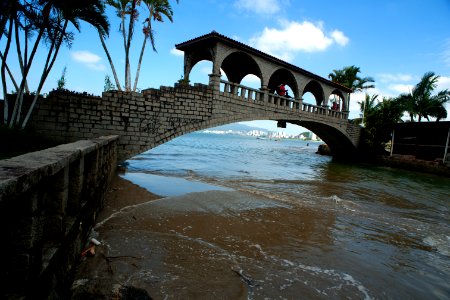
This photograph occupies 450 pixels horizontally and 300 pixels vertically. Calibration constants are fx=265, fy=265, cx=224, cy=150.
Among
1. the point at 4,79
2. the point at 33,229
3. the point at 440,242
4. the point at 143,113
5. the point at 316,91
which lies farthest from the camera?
the point at 316,91

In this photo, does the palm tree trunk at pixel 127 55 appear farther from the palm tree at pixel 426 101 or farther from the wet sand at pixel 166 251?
the palm tree at pixel 426 101

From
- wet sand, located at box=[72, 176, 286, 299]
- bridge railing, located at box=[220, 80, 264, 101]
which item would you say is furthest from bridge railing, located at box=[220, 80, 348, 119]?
wet sand, located at box=[72, 176, 286, 299]

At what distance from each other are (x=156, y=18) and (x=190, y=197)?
Answer: 43.0 ft

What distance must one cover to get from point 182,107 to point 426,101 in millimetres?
31477

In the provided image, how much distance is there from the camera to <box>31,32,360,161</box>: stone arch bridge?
9.80 m

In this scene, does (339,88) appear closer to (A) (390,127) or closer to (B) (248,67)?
(A) (390,127)

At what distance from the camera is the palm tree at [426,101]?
3005cm

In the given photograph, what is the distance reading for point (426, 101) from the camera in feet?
100

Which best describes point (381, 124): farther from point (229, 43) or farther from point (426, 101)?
point (229, 43)

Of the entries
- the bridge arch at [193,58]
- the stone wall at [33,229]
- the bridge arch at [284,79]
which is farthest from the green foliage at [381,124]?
the stone wall at [33,229]

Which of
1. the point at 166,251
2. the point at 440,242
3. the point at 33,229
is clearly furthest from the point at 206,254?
the point at 440,242

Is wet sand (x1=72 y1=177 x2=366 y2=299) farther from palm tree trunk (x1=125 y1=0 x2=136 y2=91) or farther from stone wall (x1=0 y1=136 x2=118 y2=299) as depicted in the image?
palm tree trunk (x1=125 y1=0 x2=136 y2=91)

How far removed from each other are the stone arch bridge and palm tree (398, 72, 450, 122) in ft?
60.8

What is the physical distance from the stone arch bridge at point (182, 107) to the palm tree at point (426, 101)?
18.5 metres
